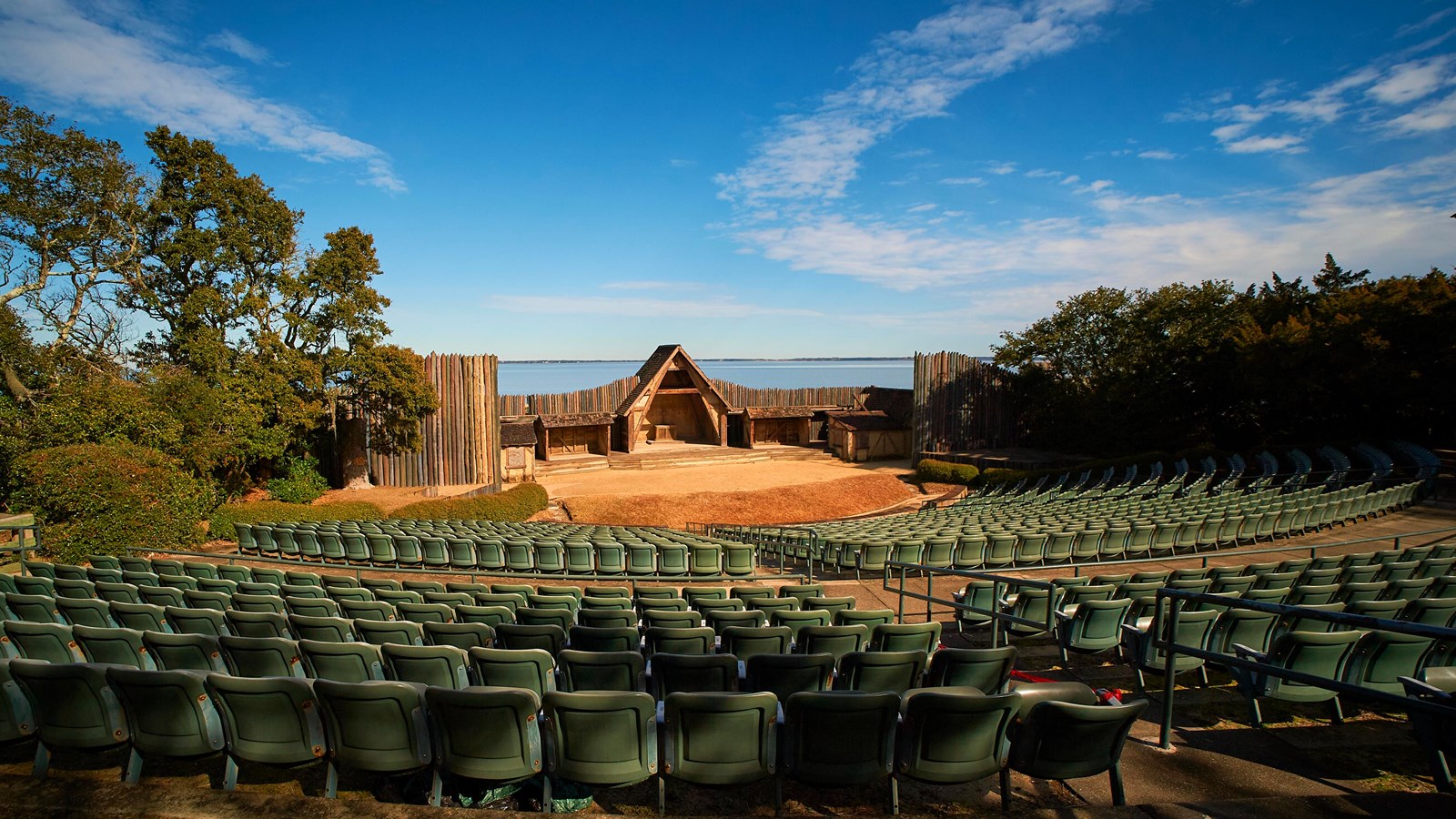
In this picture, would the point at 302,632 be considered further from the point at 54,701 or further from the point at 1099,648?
the point at 1099,648

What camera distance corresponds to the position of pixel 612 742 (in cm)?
374

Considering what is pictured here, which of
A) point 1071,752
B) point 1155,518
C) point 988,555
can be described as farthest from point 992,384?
point 1071,752

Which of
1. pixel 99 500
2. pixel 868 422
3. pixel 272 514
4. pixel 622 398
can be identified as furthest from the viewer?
pixel 622 398

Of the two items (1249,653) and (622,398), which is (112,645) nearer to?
(1249,653)

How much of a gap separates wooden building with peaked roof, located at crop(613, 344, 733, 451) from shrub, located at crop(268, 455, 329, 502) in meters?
14.6

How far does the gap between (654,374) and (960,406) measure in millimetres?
16998

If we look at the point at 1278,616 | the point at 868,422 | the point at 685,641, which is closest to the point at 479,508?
the point at 685,641

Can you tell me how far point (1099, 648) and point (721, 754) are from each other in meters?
4.47

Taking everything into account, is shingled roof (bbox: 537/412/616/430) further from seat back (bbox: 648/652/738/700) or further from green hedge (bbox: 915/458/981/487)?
seat back (bbox: 648/652/738/700)

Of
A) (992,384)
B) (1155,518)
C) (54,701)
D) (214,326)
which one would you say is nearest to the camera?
(54,701)

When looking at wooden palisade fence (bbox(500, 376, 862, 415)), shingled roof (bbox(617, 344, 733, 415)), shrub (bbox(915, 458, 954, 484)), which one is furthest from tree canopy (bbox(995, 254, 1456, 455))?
shingled roof (bbox(617, 344, 733, 415))

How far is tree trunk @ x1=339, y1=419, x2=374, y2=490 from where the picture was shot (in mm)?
27469

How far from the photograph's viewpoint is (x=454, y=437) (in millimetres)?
28578

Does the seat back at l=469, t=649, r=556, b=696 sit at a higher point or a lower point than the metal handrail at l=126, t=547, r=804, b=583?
higher
